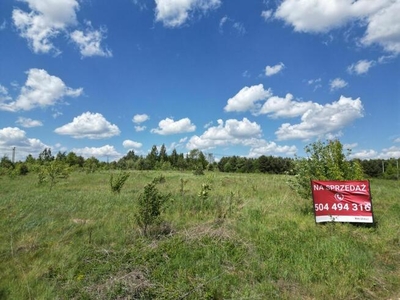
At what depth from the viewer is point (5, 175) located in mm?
33344

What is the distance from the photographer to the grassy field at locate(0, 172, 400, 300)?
4484mm

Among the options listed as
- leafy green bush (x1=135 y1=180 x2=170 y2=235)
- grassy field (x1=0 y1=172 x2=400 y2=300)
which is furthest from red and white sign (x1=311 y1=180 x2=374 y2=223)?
leafy green bush (x1=135 y1=180 x2=170 y2=235)

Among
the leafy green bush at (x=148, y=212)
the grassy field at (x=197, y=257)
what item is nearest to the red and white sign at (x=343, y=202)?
the grassy field at (x=197, y=257)

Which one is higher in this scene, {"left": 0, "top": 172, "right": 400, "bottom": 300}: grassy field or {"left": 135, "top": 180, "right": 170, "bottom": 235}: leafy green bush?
{"left": 135, "top": 180, "right": 170, "bottom": 235}: leafy green bush

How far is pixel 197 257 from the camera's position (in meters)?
5.71

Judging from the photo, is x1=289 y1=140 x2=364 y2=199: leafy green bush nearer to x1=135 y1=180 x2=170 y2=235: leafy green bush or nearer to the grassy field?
the grassy field

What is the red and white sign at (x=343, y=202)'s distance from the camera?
26.4ft

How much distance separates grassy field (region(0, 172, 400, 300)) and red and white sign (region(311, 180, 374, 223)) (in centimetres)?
27

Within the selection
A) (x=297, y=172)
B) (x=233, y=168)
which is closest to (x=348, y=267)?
(x=297, y=172)

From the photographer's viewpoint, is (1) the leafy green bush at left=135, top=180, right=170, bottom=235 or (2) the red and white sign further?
(2) the red and white sign

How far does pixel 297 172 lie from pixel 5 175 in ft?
113

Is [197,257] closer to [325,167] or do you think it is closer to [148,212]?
[148,212]

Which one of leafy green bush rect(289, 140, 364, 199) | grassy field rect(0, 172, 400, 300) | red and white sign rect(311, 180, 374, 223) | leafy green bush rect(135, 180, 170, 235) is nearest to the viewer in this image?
grassy field rect(0, 172, 400, 300)

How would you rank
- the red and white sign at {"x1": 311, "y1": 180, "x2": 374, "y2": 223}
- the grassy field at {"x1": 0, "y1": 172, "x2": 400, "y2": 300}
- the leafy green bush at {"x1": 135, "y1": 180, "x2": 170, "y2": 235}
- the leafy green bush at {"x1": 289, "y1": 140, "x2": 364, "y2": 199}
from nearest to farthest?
1. the grassy field at {"x1": 0, "y1": 172, "x2": 400, "y2": 300}
2. the leafy green bush at {"x1": 135, "y1": 180, "x2": 170, "y2": 235}
3. the red and white sign at {"x1": 311, "y1": 180, "x2": 374, "y2": 223}
4. the leafy green bush at {"x1": 289, "y1": 140, "x2": 364, "y2": 199}
